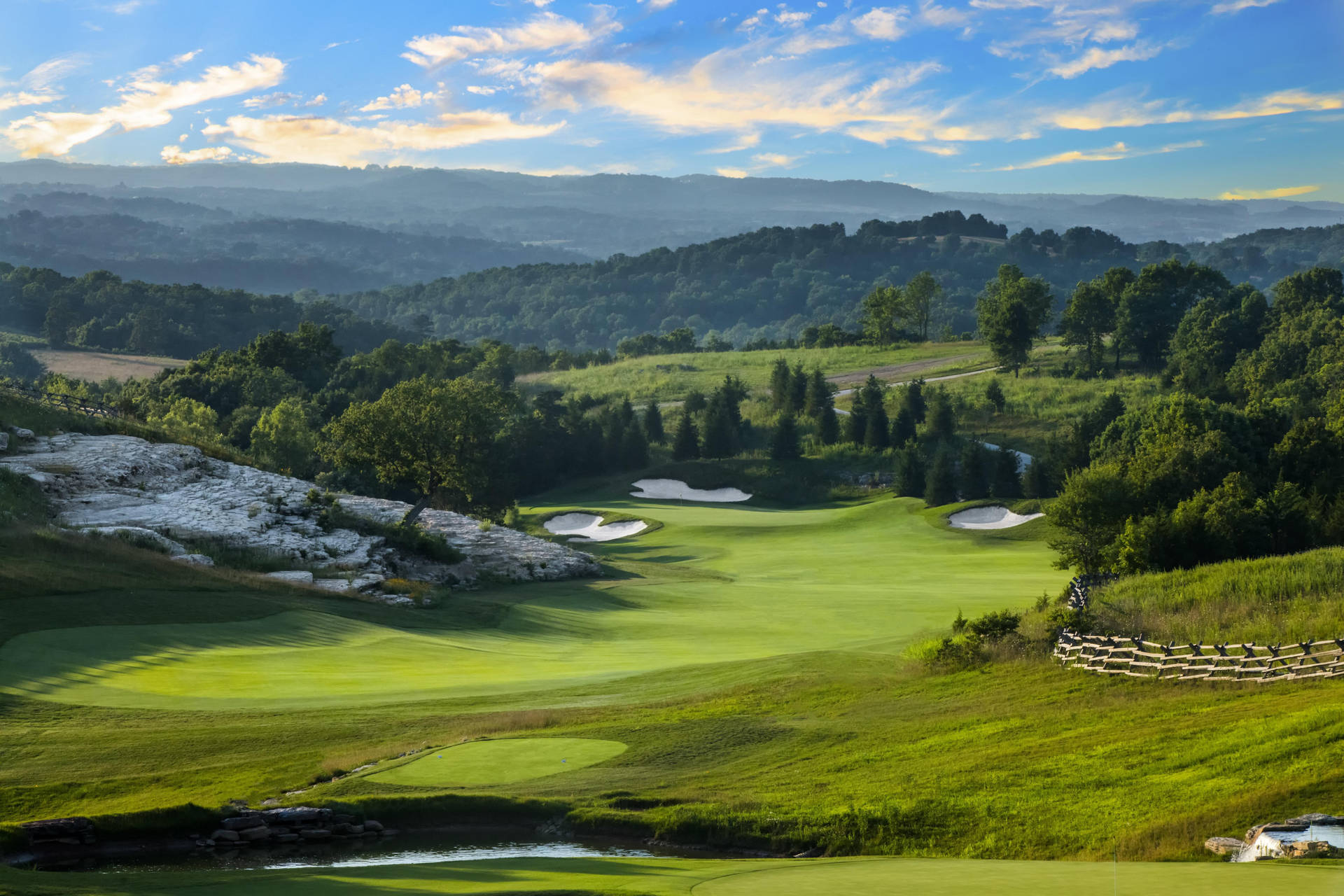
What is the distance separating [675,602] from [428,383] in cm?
2216

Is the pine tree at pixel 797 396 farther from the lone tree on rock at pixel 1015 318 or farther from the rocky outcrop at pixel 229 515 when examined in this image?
the rocky outcrop at pixel 229 515

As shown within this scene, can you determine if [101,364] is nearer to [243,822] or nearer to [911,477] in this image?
[911,477]

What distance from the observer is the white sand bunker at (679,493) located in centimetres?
7594

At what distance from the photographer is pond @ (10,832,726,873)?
506 inches

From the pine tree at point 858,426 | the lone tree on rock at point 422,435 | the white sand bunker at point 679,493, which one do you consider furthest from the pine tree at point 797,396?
the lone tree on rock at point 422,435

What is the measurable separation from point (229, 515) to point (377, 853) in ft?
87.7

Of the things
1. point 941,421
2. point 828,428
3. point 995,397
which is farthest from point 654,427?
point 995,397

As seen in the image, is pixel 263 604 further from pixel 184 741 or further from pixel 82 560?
pixel 184 741

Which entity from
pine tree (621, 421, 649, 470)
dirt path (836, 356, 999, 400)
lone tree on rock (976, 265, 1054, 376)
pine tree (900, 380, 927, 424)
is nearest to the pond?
pine tree (621, 421, 649, 470)

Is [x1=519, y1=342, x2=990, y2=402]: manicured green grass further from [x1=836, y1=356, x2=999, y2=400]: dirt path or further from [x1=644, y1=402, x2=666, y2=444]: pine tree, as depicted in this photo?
[x1=644, y1=402, x2=666, y2=444]: pine tree

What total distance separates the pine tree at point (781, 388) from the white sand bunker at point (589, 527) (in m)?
33.2

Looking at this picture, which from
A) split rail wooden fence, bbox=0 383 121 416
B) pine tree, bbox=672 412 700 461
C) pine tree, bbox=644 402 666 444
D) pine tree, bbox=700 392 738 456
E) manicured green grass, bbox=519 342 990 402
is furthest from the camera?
manicured green grass, bbox=519 342 990 402

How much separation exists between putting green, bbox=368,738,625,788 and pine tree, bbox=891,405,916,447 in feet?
221

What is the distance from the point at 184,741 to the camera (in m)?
17.3
